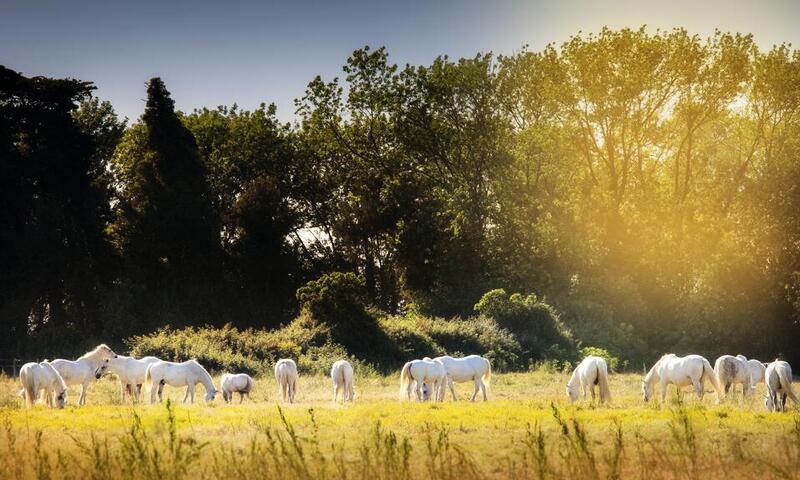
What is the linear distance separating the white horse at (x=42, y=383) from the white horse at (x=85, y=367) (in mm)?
1572

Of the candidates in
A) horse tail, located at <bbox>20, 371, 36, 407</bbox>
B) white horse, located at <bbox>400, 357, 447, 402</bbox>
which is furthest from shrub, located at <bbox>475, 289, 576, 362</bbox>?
horse tail, located at <bbox>20, 371, 36, 407</bbox>

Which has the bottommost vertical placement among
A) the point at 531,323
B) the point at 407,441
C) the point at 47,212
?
the point at 407,441

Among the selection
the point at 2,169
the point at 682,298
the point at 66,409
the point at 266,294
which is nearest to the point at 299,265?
the point at 266,294

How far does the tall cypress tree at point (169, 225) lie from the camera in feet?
175

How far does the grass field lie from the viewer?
9586 millimetres

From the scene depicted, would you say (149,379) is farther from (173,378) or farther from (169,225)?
(169,225)

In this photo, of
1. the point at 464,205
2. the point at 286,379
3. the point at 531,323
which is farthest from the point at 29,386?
the point at 464,205

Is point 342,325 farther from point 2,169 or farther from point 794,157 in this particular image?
point 794,157

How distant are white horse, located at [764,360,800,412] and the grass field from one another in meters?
0.88

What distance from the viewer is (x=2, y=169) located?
48594 millimetres

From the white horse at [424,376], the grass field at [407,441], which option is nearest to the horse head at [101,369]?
the grass field at [407,441]

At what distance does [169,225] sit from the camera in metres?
53.4

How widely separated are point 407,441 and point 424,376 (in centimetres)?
1558

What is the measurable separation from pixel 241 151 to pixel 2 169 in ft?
56.4
